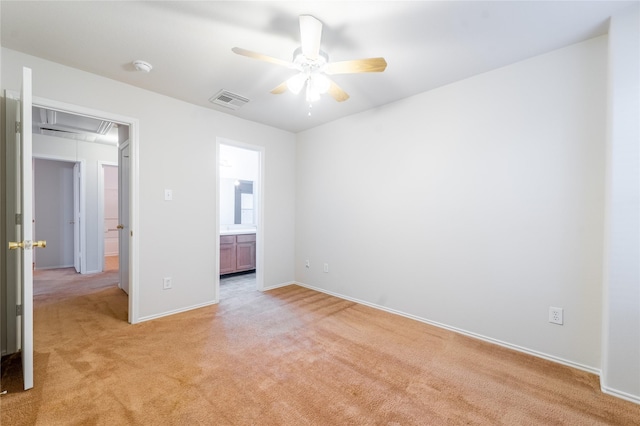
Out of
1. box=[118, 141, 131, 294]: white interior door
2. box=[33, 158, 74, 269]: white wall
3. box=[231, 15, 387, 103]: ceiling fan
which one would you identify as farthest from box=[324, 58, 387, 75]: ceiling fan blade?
box=[33, 158, 74, 269]: white wall

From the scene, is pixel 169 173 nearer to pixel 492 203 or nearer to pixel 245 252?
pixel 245 252

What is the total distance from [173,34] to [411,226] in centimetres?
272

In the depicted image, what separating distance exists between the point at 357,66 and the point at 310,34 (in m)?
0.36

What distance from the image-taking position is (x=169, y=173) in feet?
10.1

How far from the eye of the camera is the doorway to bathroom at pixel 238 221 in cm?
432

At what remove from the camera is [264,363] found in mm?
2104

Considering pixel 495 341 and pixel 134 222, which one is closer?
pixel 495 341

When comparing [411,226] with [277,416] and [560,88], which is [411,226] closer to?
[560,88]

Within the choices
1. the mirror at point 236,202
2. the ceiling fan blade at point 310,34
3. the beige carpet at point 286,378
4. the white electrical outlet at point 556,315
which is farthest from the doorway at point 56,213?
the white electrical outlet at point 556,315

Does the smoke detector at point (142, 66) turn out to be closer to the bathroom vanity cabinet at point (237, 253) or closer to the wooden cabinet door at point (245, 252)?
the bathroom vanity cabinet at point (237, 253)

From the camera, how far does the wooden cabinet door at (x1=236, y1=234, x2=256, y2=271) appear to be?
189 inches

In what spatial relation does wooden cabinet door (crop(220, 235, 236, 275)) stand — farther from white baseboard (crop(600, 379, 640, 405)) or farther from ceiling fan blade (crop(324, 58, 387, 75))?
white baseboard (crop(600, 379, 640, 405))

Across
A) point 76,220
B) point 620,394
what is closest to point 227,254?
point 76,220

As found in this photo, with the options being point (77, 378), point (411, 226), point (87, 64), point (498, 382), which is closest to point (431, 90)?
point (411, 226)
